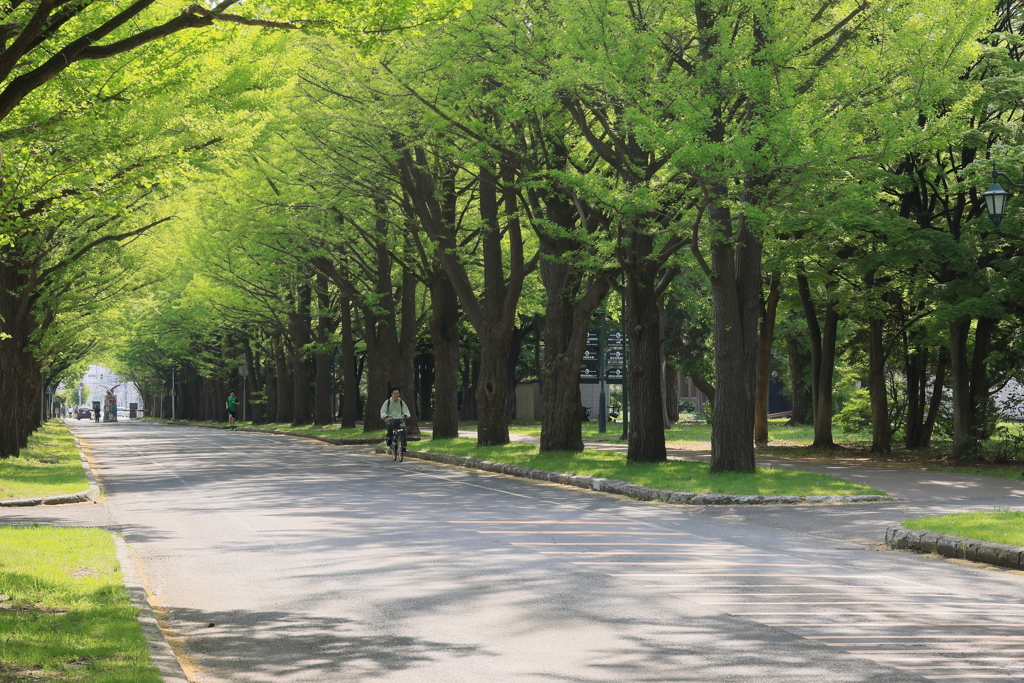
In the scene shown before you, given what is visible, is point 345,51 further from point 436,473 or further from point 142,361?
point 142,361

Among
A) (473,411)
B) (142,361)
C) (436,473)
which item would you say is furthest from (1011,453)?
(142,361)

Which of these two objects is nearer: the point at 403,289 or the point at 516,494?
the point at 516,494

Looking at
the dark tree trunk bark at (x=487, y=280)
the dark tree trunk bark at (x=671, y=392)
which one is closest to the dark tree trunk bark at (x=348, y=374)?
the dark tree trunk bark at (x=487, y=280)

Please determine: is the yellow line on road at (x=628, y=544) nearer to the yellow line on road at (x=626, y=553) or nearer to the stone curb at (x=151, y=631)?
the yellow line on road at (x=626, y=553)

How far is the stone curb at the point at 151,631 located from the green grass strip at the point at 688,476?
10471 mm

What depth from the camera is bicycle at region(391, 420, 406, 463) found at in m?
30.3

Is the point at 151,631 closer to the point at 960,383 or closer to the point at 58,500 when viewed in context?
the point at 58,500

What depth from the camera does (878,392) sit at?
3269 centimetres

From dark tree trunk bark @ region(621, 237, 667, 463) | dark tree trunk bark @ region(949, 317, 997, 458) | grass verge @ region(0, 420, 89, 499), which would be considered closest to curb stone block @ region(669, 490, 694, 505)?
dark tree trunk bark @ region(621, 237, 667, 463)

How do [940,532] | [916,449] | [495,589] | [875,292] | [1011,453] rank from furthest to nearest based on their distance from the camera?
[916,449]
[875,292]
[1011,453]
[940,532]
[495,589]

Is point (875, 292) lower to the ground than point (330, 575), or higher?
higher

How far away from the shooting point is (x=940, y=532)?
13492 mm

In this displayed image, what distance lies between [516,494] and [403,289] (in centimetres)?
2143

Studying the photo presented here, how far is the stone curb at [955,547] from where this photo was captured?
1214 cm
